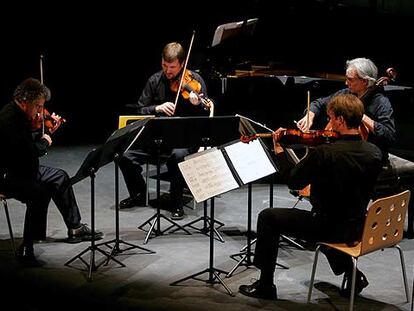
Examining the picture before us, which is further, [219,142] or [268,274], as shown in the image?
[219,142]

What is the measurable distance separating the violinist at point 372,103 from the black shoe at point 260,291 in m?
→ 1.51

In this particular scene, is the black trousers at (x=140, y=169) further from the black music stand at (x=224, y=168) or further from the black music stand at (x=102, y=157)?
the black music stand at (x=224, y=168)

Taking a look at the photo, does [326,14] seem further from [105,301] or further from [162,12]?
[105,301]

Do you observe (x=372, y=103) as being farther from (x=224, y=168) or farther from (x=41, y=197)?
(x=41, y=197)

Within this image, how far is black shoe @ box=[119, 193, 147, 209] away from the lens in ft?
21.5

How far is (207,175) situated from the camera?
4.48 meters

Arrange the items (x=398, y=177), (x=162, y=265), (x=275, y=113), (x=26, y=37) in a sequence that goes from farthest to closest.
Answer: (x=26, y=37) → (x=275, y=113) → (x=398, y=177) → (x=162, y=265)

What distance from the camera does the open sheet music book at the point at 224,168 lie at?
4.45 metres

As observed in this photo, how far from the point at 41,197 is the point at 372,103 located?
98.7 inches

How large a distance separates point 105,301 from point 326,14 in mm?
4780

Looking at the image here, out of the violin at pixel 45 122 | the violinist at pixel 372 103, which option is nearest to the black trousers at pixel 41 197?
the violin at pixel 45 122

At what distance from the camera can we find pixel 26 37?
9.72m

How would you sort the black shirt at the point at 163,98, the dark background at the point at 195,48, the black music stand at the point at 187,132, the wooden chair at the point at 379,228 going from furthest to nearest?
the dark background at the point at 195,48
the black shirt at the point at 163,98
the black music stand at the point at 187,132
the wooden chair at the point at 379,228

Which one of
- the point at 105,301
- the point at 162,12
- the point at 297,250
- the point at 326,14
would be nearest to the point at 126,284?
the point at 105,301
